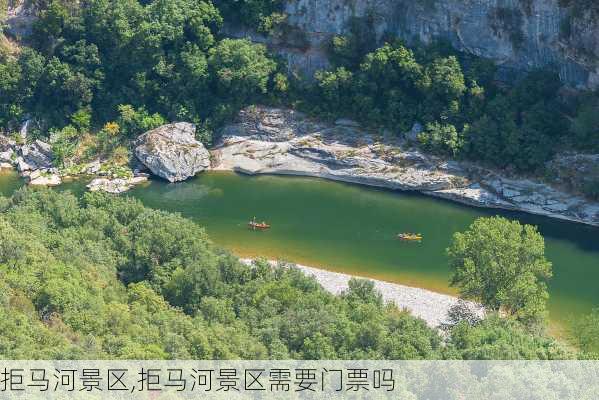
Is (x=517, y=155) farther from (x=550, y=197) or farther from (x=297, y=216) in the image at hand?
(x=297, y=216)

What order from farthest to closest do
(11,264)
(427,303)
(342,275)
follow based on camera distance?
1. (342,275)
2. (427,303)
3. (11,264)

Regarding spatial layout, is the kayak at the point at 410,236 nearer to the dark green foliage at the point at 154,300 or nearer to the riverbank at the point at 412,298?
the riverbank at the point at 412,298

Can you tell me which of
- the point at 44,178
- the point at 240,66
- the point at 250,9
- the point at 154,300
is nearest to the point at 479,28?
the point at 250,9

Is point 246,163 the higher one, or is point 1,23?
point 1,23

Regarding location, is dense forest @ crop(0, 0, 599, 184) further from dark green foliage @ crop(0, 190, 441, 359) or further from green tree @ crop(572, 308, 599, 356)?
green tree @ crop(572, 308, 599, 356)

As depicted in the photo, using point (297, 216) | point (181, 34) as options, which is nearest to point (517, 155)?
point (297, 216)

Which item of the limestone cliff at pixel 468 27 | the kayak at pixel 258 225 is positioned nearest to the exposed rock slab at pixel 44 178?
the limestone cliff at pixel 468 27

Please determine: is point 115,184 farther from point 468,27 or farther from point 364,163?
point 468,27
